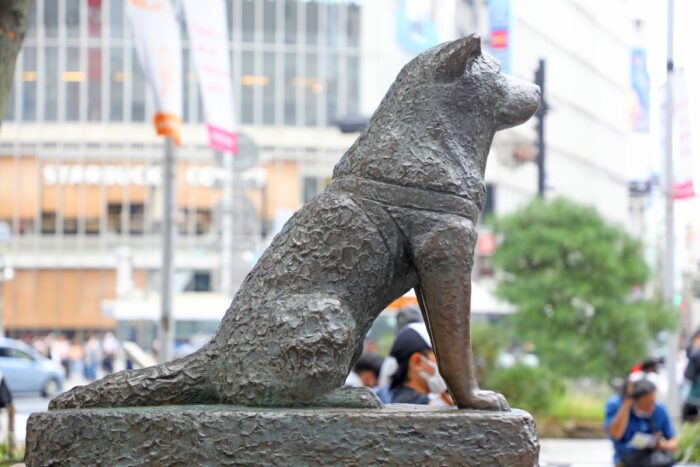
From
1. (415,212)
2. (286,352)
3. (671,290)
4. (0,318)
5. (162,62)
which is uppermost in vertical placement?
(162,62)

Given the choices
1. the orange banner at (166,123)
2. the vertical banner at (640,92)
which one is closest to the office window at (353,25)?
the vertical banner at (640,92)

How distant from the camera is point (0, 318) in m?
48.8

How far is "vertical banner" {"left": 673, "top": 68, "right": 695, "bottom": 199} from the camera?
723 inches

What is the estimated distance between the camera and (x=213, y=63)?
14344 mm

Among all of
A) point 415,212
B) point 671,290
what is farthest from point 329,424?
point 671,290

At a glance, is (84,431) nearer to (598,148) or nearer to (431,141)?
(431,141)

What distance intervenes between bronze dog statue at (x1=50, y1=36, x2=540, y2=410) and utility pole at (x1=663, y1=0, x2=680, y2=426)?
14.9 metres

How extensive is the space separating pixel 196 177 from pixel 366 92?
749cm

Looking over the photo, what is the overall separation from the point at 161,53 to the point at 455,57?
8.89 metres

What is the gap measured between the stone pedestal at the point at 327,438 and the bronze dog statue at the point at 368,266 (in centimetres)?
15

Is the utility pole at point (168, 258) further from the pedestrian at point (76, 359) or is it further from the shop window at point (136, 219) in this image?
the shop window at point (136, 219)

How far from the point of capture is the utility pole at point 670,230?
19141mm

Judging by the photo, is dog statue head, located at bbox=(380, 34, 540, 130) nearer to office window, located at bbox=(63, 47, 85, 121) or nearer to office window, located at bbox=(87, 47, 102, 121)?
office window, located at bbox=(87, 47, 102, 121)

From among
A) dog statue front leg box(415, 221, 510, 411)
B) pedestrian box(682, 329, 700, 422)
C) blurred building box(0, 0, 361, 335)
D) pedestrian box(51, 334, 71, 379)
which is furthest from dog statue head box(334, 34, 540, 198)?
blurred building box(0, 0, 361, 335)
